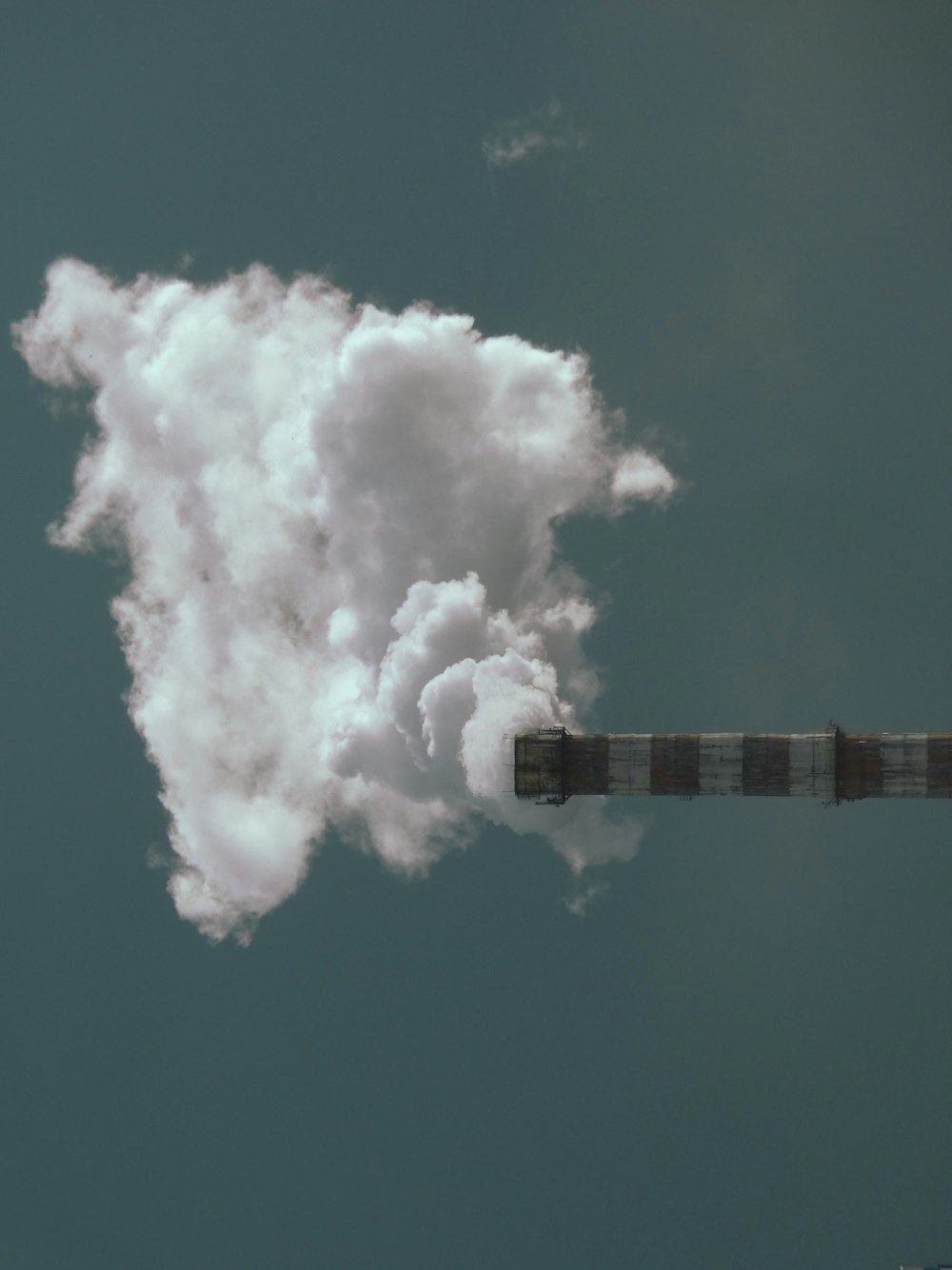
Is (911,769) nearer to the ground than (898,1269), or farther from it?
farther from it

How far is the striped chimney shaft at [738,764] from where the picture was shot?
57094 millimetres

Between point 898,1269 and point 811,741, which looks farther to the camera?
point 898,1269

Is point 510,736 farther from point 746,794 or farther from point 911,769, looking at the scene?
point 911,769

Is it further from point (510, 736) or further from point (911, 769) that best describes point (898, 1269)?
point (510, 736)

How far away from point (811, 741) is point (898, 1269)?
108ft

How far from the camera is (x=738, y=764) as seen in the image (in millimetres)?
58000

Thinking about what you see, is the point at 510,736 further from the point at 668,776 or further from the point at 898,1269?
the point at 898,1269

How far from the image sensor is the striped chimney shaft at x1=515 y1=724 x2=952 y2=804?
57094 mm

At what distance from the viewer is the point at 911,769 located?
57062mm

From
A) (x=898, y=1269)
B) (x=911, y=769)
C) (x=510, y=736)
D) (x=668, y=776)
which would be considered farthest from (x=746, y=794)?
(x=898, y=1269)

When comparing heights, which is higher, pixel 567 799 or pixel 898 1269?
pixel 567 799

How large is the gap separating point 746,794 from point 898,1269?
3141cm

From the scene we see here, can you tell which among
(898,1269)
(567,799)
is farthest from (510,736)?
(898,1269)

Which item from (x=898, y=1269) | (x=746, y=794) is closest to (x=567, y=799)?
(x=746, y=794)
